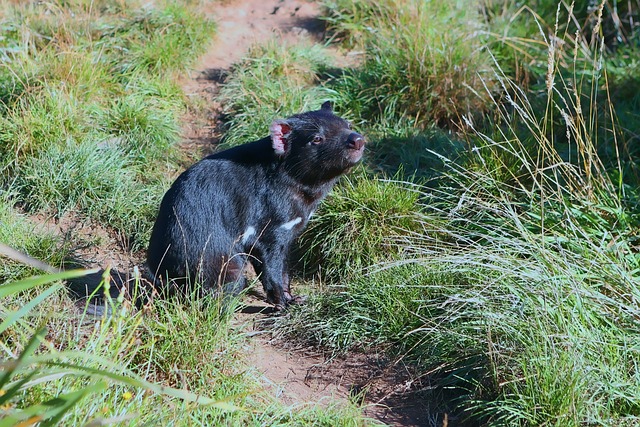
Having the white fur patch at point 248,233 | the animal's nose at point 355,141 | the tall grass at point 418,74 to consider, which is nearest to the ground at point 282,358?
the white fur patch at point 248,233

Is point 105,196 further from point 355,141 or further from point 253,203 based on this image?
point 355,141

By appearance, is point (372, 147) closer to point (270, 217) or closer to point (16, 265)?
point (270, 217)

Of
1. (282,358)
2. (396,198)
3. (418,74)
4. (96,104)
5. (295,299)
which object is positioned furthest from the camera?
(418,74)

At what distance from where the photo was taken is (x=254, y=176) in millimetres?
4453

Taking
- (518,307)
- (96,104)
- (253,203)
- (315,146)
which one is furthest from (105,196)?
(518,307)

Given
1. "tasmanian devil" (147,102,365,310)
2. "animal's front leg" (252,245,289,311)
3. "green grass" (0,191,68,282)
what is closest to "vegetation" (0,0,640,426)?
"green grass" (0,191,68,282)

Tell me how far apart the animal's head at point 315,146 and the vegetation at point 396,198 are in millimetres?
473

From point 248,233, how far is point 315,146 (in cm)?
60

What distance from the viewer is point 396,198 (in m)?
4.98

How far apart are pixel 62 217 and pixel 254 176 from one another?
5.11ft

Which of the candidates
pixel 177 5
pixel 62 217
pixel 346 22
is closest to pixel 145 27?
pixel 177 5

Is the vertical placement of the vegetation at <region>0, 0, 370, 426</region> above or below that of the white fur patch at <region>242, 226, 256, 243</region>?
above

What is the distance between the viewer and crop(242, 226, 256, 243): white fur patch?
441cm

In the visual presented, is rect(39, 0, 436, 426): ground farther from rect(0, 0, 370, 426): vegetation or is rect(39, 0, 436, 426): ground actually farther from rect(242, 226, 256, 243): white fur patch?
rect(242, 226, 256, 243): white fur patch
